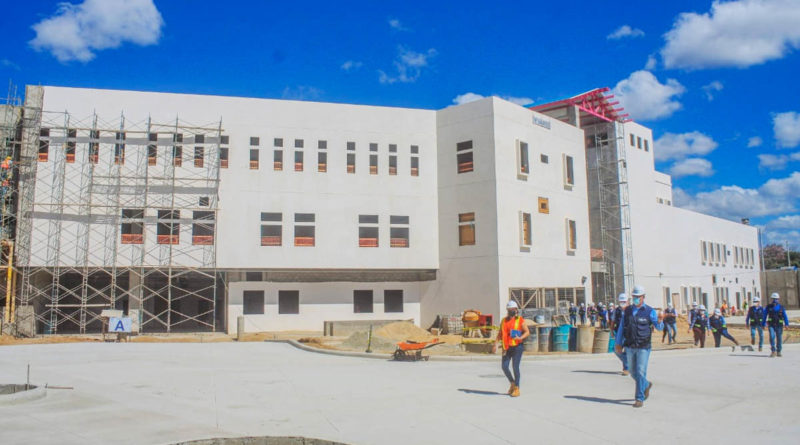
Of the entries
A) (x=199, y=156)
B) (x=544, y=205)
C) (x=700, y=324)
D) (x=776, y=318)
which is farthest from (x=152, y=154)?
(x=776, y=318)

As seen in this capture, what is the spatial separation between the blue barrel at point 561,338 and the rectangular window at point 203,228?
2117 cm

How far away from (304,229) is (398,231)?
18.3ft

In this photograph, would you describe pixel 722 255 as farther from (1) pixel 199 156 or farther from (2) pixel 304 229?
(1) pixel 199 156

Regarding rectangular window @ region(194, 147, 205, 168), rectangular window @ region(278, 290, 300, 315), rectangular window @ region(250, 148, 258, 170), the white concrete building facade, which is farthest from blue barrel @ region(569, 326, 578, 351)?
rectangular window @ region(194, 147, 205, 168)

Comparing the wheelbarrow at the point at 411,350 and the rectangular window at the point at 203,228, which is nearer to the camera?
the wheelbarrow at the point at 411,350

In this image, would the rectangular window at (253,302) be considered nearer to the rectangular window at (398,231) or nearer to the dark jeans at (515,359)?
the rectangular window at (398,231)

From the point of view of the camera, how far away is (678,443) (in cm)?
786

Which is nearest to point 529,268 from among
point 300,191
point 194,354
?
point 300,191

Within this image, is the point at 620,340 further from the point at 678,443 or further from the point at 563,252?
the point at 563,252

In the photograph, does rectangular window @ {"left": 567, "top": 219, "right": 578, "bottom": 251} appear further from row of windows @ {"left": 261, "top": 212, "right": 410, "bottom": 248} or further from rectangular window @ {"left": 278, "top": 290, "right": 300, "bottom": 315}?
rectangular window @ {"left": 278, "top": 290, "right": 300, "bottom": 315}

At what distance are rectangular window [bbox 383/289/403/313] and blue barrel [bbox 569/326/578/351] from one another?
1873cm

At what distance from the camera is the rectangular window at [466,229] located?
Answer: 37531 mm

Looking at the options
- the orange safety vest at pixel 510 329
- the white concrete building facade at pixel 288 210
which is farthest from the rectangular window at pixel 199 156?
the orange safety vest at pixel 510 329

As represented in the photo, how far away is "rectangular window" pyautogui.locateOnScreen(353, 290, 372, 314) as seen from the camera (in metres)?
38.5
